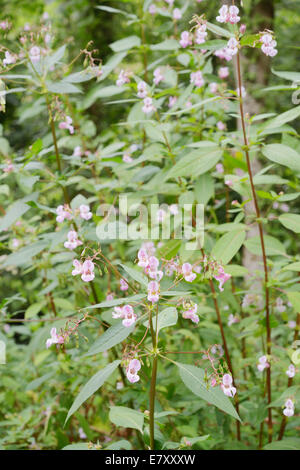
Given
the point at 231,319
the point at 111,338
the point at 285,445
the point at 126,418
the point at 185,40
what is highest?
the point at 185,40

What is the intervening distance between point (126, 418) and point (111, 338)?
232 millimetres

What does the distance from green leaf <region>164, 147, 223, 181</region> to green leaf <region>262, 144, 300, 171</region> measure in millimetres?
159

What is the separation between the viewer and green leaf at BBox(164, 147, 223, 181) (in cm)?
137

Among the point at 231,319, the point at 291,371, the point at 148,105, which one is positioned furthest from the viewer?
the point at 231,319

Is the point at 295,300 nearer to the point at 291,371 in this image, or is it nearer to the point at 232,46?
the point at 291,371

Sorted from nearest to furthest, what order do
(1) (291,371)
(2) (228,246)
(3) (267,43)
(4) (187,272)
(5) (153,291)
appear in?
1. (5) (153,291)
2. (4) (187,272)
3. (3) (267,43)
4. (2) (228,246)
5. (1) (291,371)

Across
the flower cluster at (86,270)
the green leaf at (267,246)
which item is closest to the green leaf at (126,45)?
the green leaf at (267,246)

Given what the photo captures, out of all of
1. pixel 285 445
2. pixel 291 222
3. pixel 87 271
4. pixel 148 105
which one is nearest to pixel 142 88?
pixel 148 105

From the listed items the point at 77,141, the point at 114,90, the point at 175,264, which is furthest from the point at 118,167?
the point at 77,141

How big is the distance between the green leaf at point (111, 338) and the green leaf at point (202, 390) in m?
0.17

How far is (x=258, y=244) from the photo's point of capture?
1.56m

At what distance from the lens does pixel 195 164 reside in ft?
4.52
